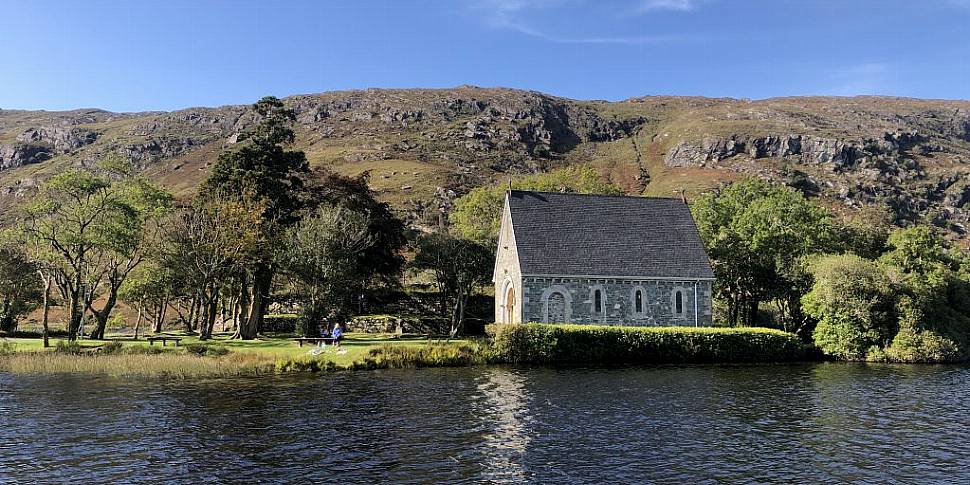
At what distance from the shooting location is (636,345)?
42344 mm

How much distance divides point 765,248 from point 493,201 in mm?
30018

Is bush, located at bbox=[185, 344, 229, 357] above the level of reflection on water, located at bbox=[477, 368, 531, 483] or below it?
above

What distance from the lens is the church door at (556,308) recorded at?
47.7 meters

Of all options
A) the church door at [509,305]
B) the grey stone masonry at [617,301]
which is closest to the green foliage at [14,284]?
the church door at [509,305]

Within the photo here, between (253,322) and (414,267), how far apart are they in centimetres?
1318

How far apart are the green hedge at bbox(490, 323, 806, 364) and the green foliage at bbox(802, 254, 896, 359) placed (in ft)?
8.09

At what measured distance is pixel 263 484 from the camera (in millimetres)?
16578

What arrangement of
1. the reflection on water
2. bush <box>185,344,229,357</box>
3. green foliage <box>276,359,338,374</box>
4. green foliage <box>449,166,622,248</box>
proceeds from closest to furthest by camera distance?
the reflection on water
green foliage <box>276,359,338,374</box>
bush <box>185,344,229,357</box>
green foliage <box>449,166,622,248</box>

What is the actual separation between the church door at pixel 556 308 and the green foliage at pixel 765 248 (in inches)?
635

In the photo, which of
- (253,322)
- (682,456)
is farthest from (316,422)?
(253,322)

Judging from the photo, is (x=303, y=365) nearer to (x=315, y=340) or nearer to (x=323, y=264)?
(x=315, y=340)

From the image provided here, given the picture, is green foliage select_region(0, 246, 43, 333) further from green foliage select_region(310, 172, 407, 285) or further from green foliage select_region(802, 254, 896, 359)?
green foliage select_region(802, 254, 896, 359)

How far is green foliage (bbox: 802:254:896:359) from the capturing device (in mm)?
44219

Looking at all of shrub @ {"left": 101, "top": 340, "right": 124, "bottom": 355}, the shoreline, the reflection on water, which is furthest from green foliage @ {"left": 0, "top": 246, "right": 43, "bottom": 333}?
the reflection on water
